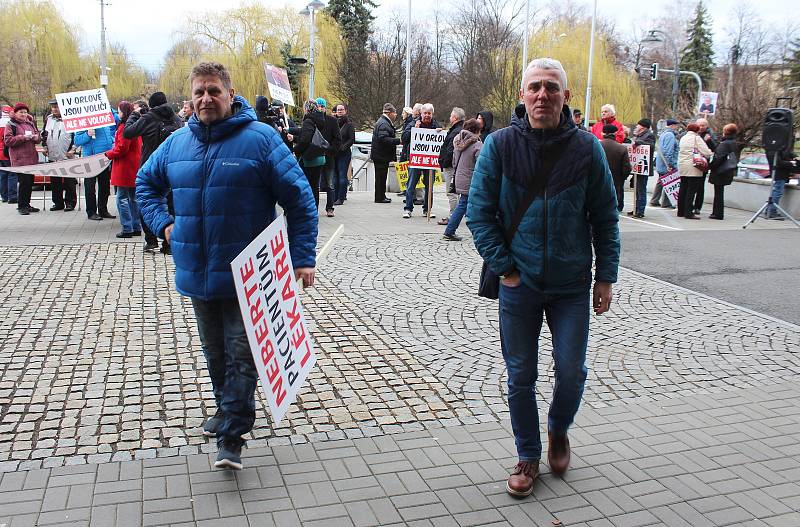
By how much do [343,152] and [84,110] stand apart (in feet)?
15.8

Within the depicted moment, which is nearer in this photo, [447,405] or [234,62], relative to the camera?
[447,405]

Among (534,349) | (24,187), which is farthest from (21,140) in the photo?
(534,349)

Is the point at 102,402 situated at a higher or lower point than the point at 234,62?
lower

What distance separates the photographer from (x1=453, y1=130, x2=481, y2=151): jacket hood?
11.5m

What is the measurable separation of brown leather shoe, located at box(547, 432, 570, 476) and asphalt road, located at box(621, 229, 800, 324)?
4.53 metres

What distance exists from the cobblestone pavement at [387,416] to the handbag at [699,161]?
7621mm

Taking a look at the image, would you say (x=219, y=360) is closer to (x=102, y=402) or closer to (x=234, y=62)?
(x=102, y=402)

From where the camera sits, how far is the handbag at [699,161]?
1514 centimetres

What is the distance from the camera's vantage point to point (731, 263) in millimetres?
10672

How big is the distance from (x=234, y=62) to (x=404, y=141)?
3768 centimetres

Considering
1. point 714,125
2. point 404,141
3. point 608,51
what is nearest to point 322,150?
point 404,141

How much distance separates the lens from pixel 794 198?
1568 cm

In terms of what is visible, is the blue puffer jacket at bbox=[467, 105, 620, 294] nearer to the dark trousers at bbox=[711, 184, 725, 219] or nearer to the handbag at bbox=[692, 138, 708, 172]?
the handbag at bbox=[692, 138, 708, 172]

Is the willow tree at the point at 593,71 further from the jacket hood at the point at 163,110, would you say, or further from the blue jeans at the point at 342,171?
the jacket hood at the point at 163,110
